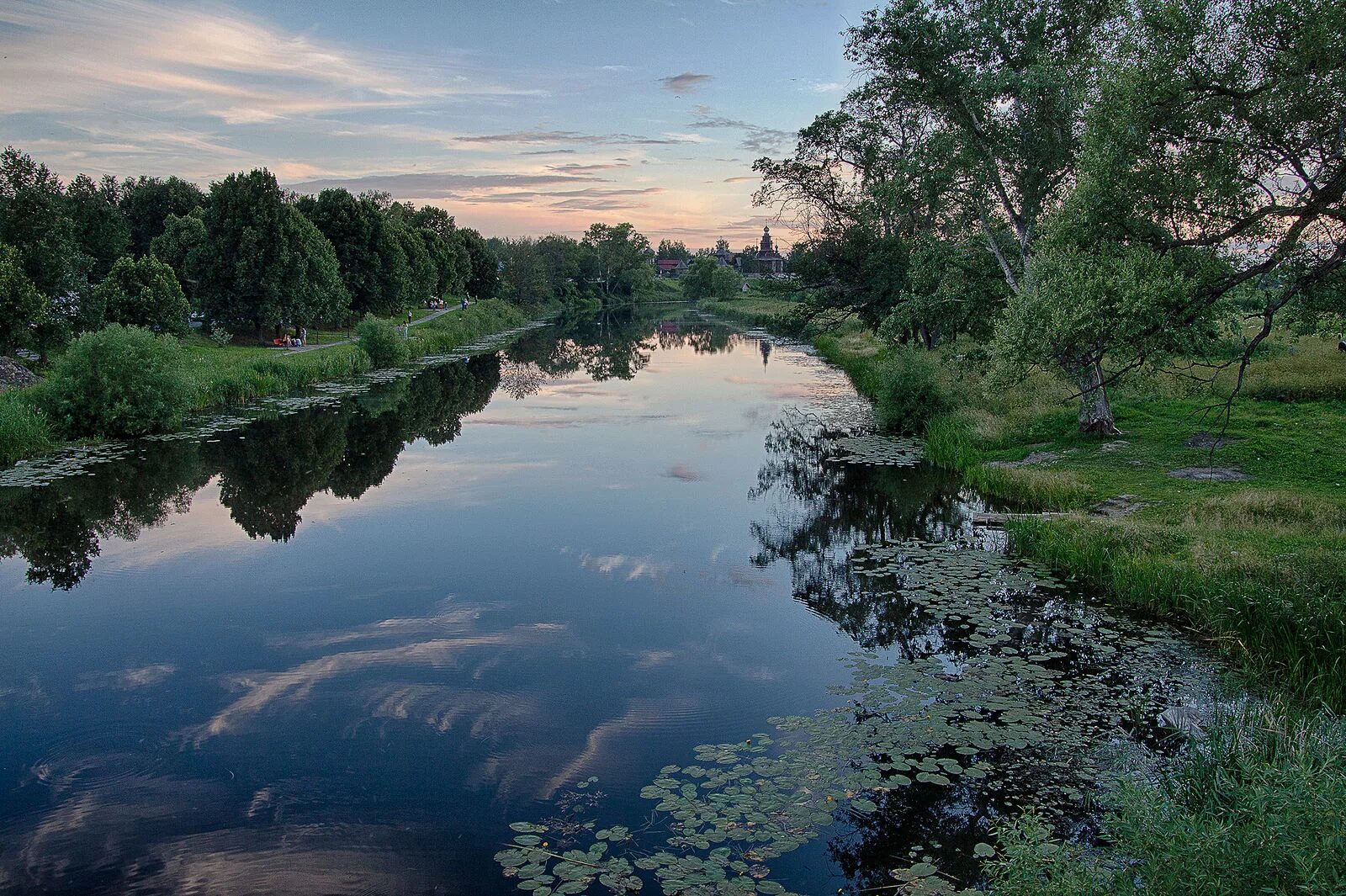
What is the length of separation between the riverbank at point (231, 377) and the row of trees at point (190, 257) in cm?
246

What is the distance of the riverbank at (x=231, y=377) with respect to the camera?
20422 millimetres

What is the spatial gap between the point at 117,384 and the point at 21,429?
2761 millimetres

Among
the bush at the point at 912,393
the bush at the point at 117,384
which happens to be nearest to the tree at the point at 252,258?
the bush at the point at 117,384

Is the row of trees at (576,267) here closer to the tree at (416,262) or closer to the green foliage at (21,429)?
the tree at (416,262)

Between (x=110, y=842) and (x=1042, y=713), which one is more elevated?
(x=1042, y=713)

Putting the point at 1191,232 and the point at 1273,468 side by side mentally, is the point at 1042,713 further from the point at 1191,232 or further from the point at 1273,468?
the point at 1273,468

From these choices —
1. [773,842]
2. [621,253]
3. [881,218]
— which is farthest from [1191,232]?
[621,253]

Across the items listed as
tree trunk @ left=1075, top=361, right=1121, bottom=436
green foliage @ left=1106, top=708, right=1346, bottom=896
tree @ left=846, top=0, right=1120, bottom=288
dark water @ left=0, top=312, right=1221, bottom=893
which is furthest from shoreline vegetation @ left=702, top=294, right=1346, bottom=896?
tree @ left=846, top=0, right=1120, bottom=288

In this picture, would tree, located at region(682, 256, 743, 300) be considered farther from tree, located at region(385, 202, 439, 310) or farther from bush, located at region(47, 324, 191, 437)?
bush, located at region(47, 324, 191, 437)

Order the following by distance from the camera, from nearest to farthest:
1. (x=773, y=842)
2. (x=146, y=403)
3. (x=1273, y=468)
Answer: (x=773, y=842) < (x=1273, y=468) < (x=146, y=403)

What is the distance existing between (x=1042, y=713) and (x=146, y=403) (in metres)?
23.6

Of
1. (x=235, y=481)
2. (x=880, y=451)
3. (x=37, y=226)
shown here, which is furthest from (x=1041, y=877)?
(x=37, y=226)

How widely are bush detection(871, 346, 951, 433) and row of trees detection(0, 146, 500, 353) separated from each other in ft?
86.1

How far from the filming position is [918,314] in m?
23.9
